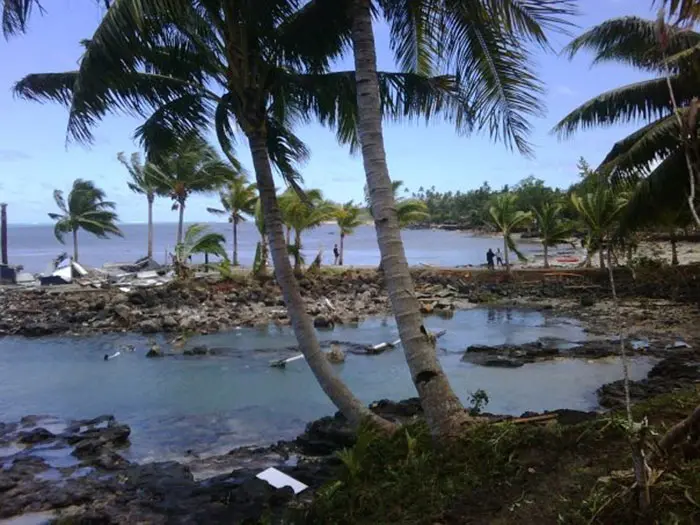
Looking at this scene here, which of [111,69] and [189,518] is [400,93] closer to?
[111,69]

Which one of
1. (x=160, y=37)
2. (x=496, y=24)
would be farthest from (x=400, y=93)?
(x=160, y=37)

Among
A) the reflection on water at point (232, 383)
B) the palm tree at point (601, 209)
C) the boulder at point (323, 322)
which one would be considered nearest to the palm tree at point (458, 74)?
the reflection on water at point (232, 383)

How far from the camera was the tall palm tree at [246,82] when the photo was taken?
7.15 m

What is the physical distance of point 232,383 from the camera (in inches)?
599

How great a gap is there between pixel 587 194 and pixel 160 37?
23234 mm

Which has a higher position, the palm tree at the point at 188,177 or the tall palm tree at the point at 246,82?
the palm tree at the point at 188,177

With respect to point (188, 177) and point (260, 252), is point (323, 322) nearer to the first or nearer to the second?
point (260, 252)

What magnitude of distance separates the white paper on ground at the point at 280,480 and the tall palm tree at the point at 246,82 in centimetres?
105

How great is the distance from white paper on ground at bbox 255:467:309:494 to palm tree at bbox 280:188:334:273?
2168cm

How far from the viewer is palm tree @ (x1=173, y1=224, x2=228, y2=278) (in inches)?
1179

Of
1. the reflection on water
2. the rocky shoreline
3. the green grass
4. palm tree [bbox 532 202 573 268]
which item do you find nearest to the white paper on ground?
the rocky shoreline

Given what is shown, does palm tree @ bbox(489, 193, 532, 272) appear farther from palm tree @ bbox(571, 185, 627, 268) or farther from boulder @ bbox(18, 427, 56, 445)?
boulder @ bbox(18, 427, 56, 445)

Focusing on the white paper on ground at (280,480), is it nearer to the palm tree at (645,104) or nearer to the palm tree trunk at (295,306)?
the palm tree trunk at (295,306)

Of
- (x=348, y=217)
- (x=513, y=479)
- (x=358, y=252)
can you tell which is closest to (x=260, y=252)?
(x=348, y=217)
